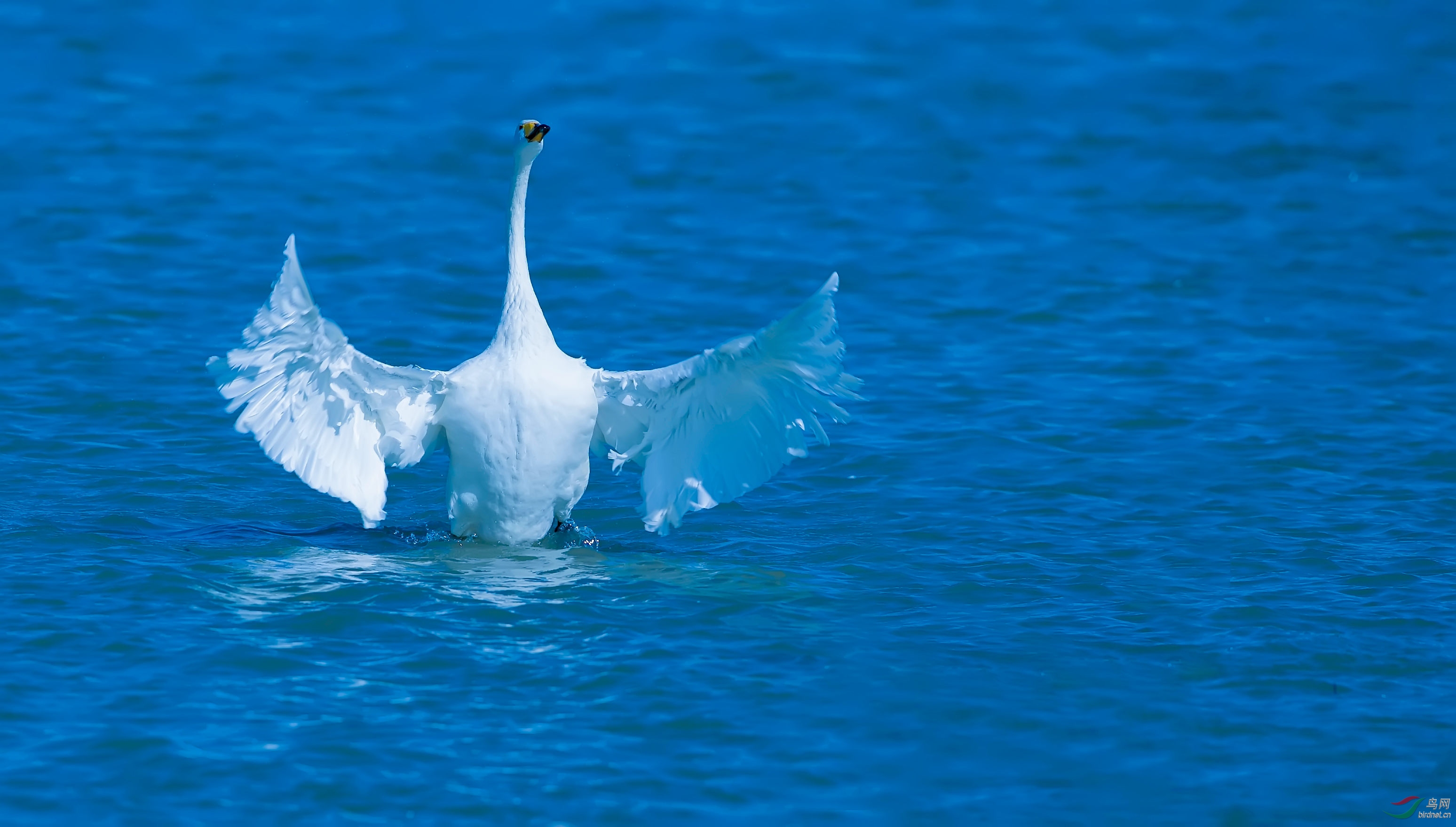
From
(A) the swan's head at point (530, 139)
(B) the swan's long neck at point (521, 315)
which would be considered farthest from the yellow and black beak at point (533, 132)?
(B) the swan's long neck at point (521, 315)

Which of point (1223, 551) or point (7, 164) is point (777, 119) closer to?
point (7, 164)

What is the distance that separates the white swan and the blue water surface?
51 centimetres

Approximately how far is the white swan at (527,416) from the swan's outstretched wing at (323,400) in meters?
0.01

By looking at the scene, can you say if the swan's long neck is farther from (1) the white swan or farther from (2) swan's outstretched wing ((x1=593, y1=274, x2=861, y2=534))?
(2) swan's outstretched wing ((x1=593, y1=274, x2=861, y2=534))

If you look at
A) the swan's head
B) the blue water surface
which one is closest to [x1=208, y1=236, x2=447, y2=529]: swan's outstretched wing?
the blue water surface

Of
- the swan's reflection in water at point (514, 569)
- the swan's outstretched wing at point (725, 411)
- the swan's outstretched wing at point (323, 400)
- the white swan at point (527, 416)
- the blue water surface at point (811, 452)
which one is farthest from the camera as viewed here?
the swan's reflection in water at point (514, 569)

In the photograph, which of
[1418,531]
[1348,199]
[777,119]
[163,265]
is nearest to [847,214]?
[777,119]

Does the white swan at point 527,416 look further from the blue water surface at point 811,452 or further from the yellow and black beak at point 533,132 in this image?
the blue water surface at point 811,452

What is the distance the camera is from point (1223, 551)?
464 inches

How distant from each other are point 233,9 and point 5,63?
2906 mm

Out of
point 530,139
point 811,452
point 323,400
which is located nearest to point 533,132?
point 530,139

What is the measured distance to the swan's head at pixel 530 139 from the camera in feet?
36.8

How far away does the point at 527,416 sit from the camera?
11.0 meters

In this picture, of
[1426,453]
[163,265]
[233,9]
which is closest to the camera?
[1426,453]
